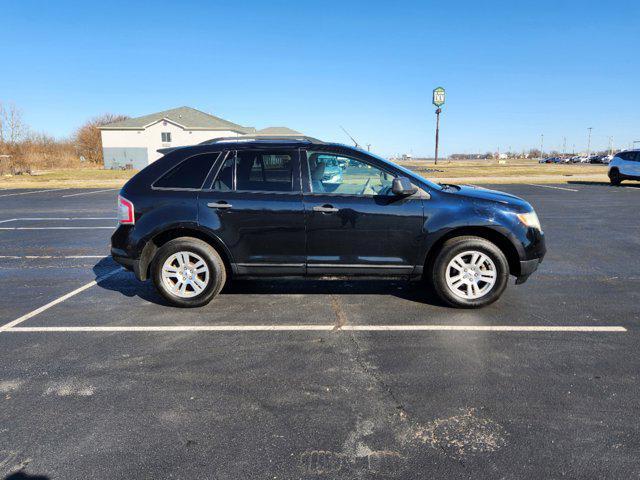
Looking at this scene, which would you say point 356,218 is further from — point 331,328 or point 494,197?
point 494,197

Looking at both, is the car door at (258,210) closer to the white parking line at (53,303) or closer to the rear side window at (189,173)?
the rear side window at (189,173)

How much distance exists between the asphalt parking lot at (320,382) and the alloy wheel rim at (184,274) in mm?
252

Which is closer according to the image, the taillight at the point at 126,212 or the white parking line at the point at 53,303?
the white parking line at the point at 53,303

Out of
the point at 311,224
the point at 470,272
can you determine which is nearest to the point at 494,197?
the point at 470,272

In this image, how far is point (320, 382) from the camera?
11.3ft

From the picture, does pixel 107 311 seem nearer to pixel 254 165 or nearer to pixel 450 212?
pixel 254 165

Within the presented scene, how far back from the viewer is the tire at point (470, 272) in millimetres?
4953

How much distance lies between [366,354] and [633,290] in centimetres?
400

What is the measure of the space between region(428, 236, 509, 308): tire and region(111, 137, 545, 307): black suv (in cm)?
1

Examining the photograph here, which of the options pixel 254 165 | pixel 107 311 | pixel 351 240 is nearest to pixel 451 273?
pixel 351 240

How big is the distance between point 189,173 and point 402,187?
2.42 meters

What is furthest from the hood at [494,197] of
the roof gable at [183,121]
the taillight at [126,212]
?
the roof gable at [183,121]

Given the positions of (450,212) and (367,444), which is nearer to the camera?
(367,444)

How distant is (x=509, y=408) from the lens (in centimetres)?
306
